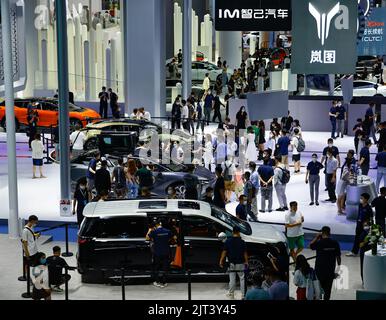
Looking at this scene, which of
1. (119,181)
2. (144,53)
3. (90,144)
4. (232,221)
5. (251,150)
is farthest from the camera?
(144,53)

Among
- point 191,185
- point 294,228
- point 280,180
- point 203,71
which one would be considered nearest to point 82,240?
point 294,228

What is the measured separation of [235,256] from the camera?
14648 millimetres

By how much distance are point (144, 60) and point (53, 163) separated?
26.0 ft

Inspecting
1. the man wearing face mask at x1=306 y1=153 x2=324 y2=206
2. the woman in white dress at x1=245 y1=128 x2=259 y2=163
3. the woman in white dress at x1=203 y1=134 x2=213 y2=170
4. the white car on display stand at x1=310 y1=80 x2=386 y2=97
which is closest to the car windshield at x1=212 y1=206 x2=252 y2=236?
the man wearing face mask at x1=306 y1=153 x2=324 y2=206

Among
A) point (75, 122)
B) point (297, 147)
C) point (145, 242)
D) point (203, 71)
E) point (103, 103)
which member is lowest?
point (145, 242)

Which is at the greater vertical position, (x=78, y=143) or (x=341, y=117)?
(x=341, y=117)

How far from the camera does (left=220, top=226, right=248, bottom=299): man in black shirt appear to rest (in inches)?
574

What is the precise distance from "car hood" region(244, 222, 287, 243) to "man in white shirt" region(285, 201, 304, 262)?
370 mm

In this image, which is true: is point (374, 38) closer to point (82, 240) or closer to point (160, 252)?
point (160, 252)

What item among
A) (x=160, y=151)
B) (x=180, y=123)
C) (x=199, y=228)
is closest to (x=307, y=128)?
(x=180, y=123)

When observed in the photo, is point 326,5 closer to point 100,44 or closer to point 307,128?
point 307,128

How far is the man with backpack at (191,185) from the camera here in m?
19.3

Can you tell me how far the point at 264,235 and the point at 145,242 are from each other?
2117 millimetres

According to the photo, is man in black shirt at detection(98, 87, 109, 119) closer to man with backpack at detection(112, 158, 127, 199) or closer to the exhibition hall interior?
the exhibition hall interior
